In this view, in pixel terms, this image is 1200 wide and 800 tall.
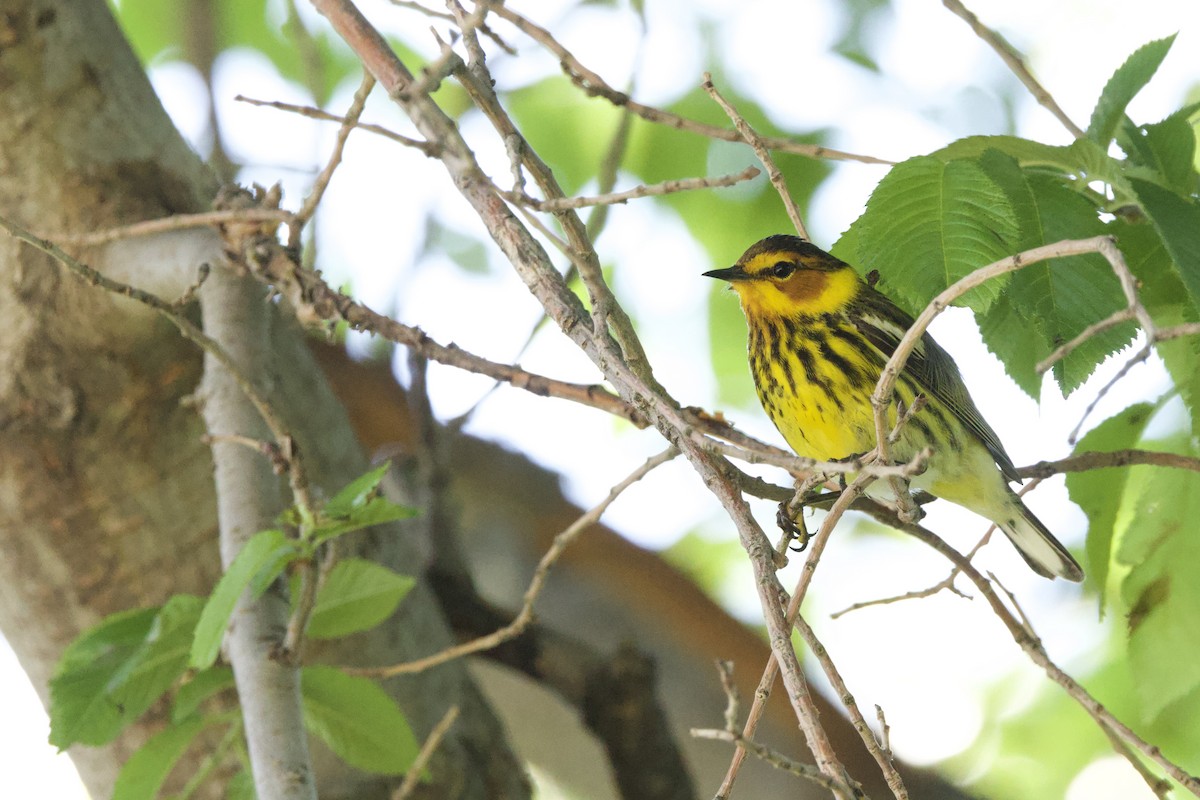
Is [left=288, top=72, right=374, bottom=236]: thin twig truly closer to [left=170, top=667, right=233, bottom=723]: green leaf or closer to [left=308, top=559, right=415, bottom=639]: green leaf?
[left=308, top=559, right=415, bottom=639]: green leaf

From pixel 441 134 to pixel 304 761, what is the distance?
2.51 feet

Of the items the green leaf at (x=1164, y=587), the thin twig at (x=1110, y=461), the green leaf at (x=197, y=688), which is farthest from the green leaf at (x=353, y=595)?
the green leaf at (x=1164, y=587)

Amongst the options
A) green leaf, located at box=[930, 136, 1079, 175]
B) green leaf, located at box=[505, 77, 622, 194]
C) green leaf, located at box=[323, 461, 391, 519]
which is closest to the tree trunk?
green leaf, located at box=[323, 461, 391, 519]

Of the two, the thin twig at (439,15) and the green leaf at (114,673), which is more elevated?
the thin twig at (439,15)

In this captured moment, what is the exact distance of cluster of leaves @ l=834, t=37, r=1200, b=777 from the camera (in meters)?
1.34

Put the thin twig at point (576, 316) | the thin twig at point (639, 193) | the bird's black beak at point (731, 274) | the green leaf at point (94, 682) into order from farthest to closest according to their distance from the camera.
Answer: the bird's black beak at point (731, 274) → the green leaf at point (94, 682) → the thin twig at point (639, 193) → the thin twig at point (576, 316)

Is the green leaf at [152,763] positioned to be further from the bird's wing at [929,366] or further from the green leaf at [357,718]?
the bird's wing at [929,366]

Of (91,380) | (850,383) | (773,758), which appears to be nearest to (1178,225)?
(773,758)

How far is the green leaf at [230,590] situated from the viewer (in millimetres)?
1375

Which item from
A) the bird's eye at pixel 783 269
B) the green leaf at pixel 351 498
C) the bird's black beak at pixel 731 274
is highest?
the bird's eye at pixel 783 269

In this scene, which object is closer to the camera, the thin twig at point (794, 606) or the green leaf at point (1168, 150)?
the thin twig at point (794, 606)

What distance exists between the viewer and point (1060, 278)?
1.37 metres

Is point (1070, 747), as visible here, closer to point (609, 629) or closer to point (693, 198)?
point (609, 629)

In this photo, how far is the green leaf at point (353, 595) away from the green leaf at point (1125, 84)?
1.12m
